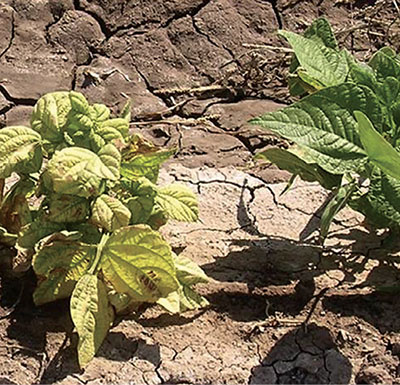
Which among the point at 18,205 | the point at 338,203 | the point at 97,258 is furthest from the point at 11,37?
the point at 338,203

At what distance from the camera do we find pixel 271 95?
12.2ft

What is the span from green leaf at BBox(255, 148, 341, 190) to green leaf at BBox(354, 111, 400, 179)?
0.30 m

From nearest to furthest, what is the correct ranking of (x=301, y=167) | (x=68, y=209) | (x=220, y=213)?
(x=68, y=209)
(x=301, y=167)
(x=220, y=213)

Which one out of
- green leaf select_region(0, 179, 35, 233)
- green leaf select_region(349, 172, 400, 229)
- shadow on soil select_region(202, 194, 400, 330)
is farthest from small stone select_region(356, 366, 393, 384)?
green leaf select_region(0, 179, 35, 233)

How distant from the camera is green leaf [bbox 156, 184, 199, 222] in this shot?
252 centimetres

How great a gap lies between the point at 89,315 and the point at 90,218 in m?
0.27

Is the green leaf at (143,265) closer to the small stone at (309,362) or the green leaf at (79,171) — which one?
the green leaf at (79,171)

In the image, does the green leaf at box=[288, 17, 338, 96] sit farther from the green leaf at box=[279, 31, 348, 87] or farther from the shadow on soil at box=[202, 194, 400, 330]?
the shadow on soil at box=[202, 194, 400, 330]

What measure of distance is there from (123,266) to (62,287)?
0.62ft

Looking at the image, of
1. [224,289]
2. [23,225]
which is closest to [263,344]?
[224,289]

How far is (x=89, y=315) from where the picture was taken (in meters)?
2.29

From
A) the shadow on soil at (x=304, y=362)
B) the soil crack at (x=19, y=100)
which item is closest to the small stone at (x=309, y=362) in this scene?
the shadow on soil at (x=304, y=362)

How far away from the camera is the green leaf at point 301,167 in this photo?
2.66 metres

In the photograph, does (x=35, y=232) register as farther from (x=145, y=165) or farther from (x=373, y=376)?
(x=373, y=376)
